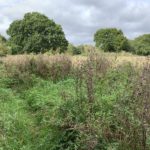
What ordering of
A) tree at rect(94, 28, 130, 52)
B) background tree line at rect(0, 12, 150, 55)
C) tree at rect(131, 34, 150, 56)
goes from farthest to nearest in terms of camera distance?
tree at rect(131, 34, 150, 56)
tree at rect(94, 28, 130, 52)
background tree line at rect(0, 12, 150, 55)

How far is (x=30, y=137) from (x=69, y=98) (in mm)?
1093

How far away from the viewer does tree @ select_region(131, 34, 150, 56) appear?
53237 mm

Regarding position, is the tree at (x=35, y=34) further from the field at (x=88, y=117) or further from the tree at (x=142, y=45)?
the field at (x=88, y=117)

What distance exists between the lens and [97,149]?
6387 mm

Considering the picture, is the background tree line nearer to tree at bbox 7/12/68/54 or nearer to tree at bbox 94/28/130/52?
tree at bbox 7/12/68/54

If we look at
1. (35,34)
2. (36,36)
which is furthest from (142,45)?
(36,36)

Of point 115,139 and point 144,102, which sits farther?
point 115,139

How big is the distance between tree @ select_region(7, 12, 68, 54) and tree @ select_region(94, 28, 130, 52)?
8.87 m

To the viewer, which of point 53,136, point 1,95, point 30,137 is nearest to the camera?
point 53,136

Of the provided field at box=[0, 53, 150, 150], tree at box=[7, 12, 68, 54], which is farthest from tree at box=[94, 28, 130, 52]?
field at box=[0, 53, 150, 150]

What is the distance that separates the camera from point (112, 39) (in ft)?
176

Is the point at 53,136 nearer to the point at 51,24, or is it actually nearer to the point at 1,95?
the point at 1,95

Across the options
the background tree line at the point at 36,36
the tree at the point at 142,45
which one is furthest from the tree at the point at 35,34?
the tree at the point at 142,45

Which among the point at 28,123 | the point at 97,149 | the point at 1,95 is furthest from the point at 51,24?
the point at 97,149
